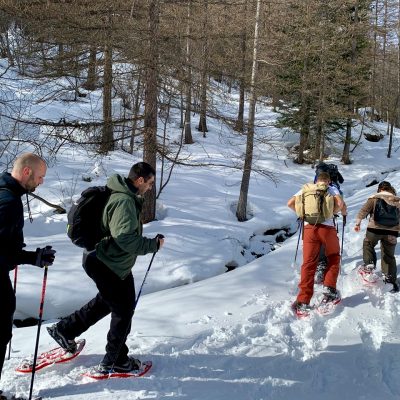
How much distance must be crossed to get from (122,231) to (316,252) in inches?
125

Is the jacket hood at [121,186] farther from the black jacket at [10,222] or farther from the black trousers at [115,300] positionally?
the black jacket at [10,222]

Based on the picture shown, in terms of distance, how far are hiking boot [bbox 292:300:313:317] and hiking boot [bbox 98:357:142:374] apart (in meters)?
2.43

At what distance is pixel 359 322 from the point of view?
5.36 metres

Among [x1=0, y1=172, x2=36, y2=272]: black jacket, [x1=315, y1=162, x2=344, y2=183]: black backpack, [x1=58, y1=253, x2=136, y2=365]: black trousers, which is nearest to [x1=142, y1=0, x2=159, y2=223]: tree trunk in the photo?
[x1=315, y1=162, x2=344, y2=183]: black backpack

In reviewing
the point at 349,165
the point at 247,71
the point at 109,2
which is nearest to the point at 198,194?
the point at 247,71

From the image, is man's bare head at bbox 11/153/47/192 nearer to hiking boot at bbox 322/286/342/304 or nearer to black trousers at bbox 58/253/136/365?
black trousers at bbox 58/253/136/365

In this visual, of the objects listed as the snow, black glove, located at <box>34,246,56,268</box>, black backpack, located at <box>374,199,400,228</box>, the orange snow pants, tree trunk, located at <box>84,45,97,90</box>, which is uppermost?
tree trunk, located at <box>84,45,97,90</box>

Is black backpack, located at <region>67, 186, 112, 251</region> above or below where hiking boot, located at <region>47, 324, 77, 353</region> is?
above

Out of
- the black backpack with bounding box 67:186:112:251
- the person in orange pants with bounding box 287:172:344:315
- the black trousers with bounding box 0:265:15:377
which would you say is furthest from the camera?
the person in orange pants with bounding box 287:172:344:315

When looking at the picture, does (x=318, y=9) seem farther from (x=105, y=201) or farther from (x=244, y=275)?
(x=105, y=201)

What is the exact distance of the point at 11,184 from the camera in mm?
3240

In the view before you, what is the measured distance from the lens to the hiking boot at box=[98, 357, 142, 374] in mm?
3953

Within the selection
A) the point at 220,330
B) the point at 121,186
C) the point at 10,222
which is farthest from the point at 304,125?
the point at 10,222

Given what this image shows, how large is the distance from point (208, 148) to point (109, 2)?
13444mm
